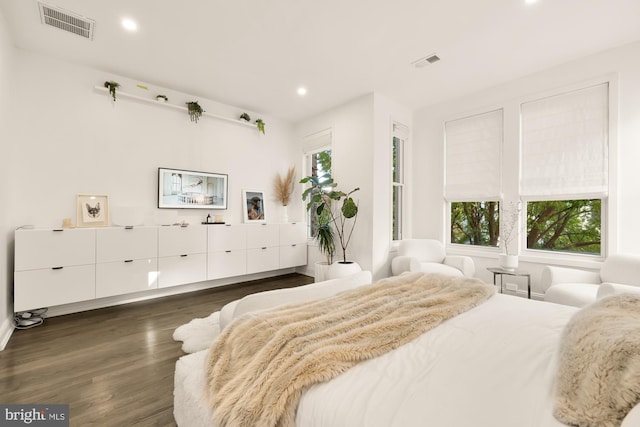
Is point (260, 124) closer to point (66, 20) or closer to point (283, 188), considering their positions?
point (283, 188)

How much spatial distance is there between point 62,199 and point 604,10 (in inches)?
225

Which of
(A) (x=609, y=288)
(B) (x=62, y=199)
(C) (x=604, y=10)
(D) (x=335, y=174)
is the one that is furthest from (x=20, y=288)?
(C) (x=604, y=10)

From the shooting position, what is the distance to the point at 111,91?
11.0 ft

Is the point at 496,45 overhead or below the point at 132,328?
overhead

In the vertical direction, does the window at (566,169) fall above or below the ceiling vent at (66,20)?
below

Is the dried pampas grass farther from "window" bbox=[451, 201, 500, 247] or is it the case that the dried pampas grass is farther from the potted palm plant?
"window" bbox=[451, 201, 500, 247]

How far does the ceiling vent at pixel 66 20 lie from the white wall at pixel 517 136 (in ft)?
14.3

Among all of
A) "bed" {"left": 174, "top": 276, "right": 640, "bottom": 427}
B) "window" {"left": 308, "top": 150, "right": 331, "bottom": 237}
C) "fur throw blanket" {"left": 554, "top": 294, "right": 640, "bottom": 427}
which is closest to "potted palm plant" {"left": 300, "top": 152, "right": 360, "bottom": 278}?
"window" {"left": 308, "top": 150, "right": 331, "bottom": 237}

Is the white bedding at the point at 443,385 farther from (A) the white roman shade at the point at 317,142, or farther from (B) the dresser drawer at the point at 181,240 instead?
(A) the white roman shade at the point at 317,142

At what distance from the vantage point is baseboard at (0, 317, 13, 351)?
2326 mm

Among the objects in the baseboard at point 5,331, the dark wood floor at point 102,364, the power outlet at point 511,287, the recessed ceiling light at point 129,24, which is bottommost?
the dark wood floor at point 102,364

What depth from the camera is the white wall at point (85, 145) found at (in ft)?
9.53

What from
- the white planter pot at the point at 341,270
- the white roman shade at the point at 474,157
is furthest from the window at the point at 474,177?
the white planter pot at the point at 341,270

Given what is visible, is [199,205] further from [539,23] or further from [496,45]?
[539,23]
